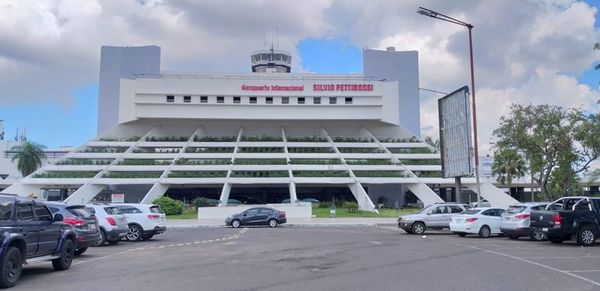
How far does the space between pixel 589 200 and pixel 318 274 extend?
12749 millimetres

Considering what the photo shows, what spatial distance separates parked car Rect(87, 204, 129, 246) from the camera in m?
20.3

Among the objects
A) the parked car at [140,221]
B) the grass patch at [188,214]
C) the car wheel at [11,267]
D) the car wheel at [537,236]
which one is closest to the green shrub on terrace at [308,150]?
the grass patch at [188,214]

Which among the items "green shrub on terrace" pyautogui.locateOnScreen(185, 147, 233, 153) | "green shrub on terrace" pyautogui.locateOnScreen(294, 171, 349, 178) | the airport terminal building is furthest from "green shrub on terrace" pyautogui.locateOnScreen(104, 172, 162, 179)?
"green shrub on terrace" pyautogui.locateOnScreen(294, 171, 349, 178)

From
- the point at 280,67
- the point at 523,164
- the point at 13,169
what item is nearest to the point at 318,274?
the point at 523,164

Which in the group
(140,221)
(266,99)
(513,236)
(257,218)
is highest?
(266,99)

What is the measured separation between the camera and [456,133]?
1433 inches

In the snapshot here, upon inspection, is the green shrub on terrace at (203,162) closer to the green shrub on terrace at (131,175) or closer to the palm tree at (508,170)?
the green shrub on terrace at (131,175)

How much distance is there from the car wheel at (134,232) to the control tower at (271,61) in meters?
62.0

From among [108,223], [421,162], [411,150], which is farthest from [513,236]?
[411,150]

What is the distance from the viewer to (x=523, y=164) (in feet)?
212

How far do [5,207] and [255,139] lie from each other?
59.5 meters

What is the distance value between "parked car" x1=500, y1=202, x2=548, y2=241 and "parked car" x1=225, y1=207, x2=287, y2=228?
16.7 m

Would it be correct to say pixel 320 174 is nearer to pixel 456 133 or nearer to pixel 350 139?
pixel 350 139

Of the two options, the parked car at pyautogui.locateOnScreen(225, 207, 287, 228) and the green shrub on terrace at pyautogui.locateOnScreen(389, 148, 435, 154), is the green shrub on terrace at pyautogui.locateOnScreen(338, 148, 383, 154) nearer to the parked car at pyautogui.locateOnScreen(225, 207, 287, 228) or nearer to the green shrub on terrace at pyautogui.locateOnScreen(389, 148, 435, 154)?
the green shrub on terrace at pyautogui.locateOnScreen(389, 148, 435, 154)
